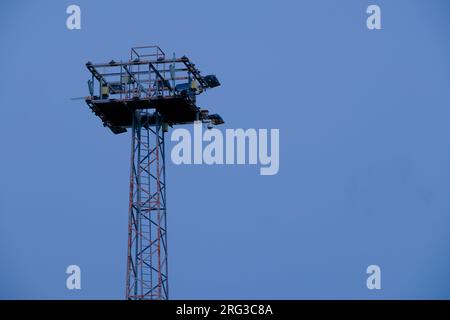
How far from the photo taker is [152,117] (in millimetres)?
156125

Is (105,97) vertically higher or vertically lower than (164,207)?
higher

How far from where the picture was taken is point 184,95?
152 metres

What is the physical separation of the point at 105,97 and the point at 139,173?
274 inches
